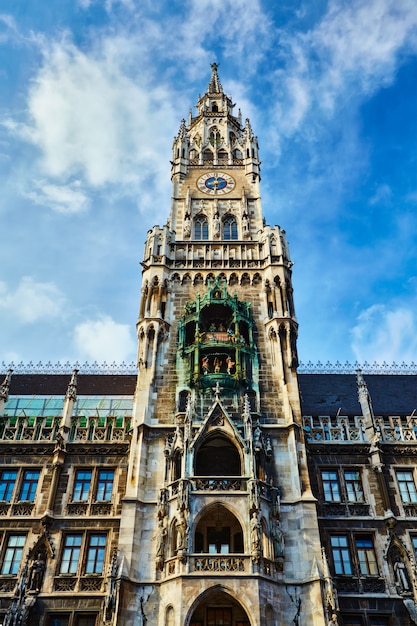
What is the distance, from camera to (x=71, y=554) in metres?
23.2

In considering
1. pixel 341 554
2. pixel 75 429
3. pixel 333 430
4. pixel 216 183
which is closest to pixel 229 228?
pixel 216 183

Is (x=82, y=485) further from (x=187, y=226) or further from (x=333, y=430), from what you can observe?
(x=187, y=226)

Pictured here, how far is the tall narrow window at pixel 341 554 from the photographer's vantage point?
23125mm

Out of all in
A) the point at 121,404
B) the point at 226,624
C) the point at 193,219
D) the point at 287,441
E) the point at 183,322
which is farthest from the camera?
the point at 193,219

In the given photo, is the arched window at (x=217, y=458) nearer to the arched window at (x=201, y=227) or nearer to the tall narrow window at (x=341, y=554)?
the tall narrow window at (x=341, y=554)

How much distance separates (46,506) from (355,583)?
1360 cm

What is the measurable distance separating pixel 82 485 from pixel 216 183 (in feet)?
73.8

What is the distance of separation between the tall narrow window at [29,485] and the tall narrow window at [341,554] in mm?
13552

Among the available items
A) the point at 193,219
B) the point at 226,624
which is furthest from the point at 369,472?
the point at 193,219

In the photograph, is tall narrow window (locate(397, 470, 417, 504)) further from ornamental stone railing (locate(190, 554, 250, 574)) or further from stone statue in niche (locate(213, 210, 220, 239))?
stone statue in niche (locate(213, 210, 220, 239))

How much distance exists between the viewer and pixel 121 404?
3128cm

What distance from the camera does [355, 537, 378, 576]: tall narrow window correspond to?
75.8 feet

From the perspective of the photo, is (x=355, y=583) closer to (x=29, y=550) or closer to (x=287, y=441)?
(x=287, y=441)

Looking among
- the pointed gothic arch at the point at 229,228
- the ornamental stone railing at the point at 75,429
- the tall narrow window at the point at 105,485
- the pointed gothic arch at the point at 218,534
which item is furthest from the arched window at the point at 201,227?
the pointed gothic arch at the point at 218,534
